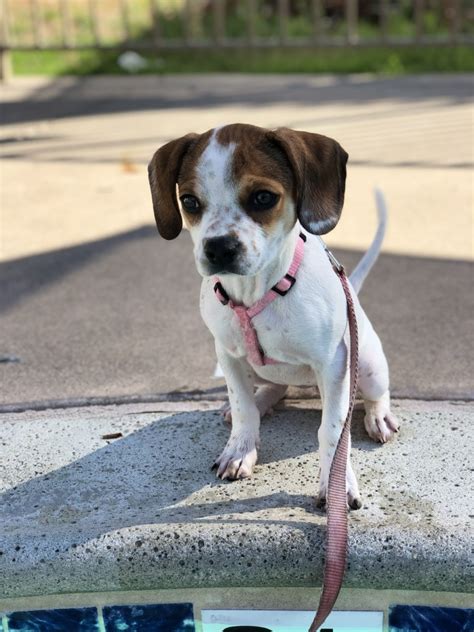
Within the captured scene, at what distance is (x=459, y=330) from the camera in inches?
173

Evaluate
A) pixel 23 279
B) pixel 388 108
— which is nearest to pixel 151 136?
pixel 388 108

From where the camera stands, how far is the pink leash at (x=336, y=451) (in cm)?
275

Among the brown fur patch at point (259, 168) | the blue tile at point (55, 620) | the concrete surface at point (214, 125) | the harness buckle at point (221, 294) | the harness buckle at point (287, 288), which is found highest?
the brown fur patch at point (259, 168)

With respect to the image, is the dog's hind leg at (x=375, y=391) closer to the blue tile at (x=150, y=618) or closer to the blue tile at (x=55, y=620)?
the blue tile at (x=150, y=618)

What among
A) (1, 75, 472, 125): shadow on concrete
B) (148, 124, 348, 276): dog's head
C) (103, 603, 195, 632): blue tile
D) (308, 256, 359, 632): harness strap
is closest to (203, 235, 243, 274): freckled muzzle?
(148, 124, 348, 276): dog's head

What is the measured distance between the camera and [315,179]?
2.84 meters

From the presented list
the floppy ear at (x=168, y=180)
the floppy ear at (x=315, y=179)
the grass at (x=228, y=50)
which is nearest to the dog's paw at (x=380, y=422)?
the floppy ear at (x=315, y=179)

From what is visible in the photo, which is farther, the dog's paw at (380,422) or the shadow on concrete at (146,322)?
the shadow on concrete at (146,322)

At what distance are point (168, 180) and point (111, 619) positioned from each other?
141 cm

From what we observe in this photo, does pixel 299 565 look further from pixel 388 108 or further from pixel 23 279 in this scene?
pixel 388 108

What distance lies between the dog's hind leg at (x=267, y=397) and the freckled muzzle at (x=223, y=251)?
98cm

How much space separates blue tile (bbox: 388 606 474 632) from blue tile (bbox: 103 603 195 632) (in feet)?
2.12

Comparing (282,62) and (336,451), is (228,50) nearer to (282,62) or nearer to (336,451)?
(282,62)

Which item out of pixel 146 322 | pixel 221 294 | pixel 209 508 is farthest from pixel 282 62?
pixel 209 508
